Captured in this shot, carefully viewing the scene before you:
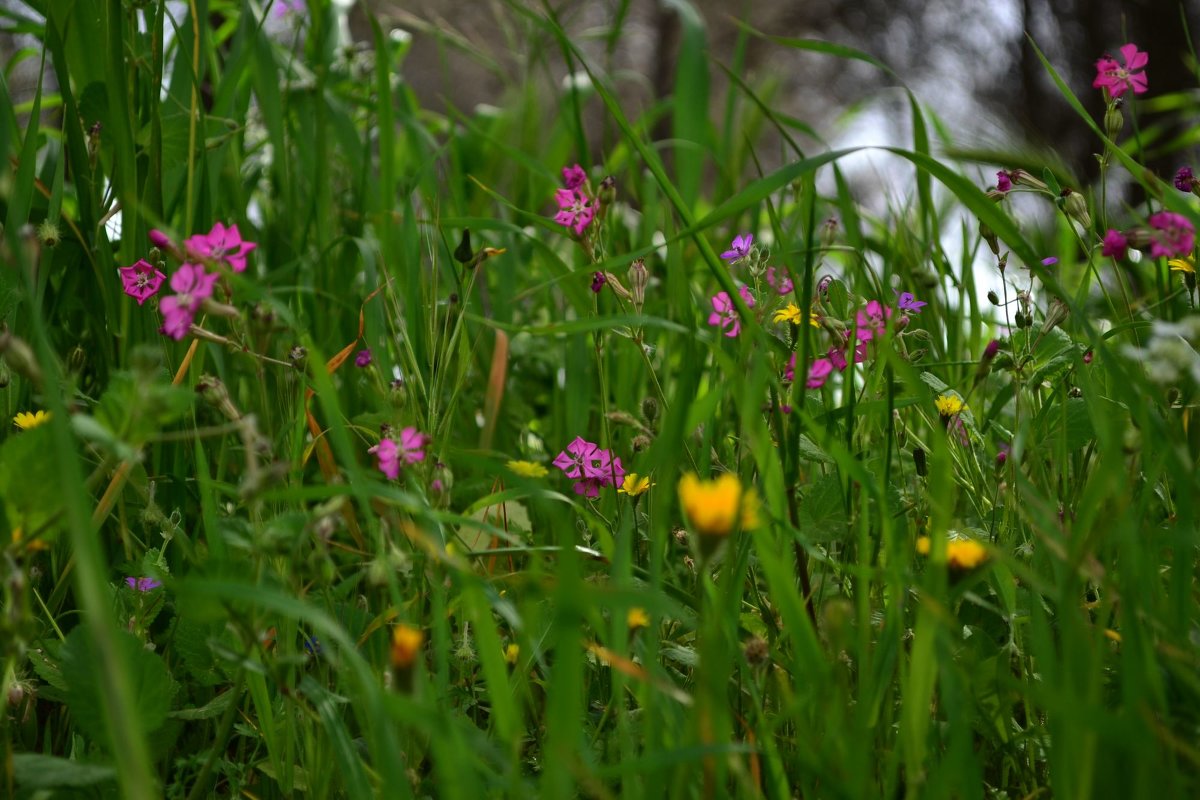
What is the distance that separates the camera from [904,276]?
4.18 feet

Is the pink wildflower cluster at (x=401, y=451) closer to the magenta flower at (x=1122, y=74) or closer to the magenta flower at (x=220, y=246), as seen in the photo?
the magenta flower at (x=220, y=246)

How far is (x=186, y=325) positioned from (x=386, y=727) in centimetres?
31

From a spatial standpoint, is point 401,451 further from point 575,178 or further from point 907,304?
point 907,304

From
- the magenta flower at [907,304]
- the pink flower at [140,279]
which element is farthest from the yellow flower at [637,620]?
the pink flower at [140,279]

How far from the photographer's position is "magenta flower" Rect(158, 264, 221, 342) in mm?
615

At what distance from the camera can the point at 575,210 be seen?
89 centimetres

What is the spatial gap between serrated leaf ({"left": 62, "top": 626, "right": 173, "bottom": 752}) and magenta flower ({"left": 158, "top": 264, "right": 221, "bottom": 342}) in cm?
19

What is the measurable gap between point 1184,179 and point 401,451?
2.28 ft

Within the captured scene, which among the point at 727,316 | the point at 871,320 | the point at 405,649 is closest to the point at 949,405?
the point at 871,320

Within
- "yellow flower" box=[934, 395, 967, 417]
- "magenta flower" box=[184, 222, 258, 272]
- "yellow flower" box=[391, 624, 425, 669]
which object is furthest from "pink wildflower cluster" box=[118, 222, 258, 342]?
"yellow flower" box=[934, 395, 967, 417]

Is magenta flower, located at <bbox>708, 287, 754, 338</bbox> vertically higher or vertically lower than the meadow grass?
higher

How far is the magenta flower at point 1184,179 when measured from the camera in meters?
0.85

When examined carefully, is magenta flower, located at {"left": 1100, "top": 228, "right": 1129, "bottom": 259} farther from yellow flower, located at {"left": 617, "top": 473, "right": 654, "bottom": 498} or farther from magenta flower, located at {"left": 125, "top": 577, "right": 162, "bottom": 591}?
magenta flower, located at {"left": 125, "top": 577, "right": 162, "bottom": 591}

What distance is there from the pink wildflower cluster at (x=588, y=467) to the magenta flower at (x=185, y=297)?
344 mm
